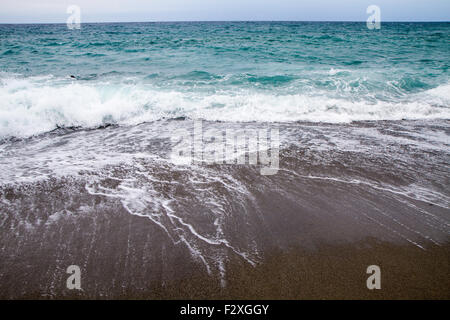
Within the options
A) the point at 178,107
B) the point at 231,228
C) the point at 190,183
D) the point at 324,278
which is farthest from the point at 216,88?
the point at 324,278

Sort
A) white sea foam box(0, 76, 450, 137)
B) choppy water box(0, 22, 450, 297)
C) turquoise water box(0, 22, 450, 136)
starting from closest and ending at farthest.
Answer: choppy water box(0, 22, 450, 297) → white sea foam box(0, 76, 450, 137) → turquoise water box(0, 22, 450, 136)

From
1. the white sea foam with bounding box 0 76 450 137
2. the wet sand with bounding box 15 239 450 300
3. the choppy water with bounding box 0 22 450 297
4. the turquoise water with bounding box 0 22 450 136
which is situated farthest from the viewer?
the turquoise water with bounding box 0 22 450 136

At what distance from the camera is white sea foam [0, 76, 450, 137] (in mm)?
6152

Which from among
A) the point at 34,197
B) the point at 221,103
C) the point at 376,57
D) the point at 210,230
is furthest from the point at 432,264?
the point at 376,57

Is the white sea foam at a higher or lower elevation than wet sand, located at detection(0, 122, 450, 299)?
higher

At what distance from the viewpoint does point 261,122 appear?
624cm

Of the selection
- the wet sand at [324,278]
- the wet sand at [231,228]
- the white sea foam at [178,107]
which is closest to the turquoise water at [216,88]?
the white sea foam at [178,107]

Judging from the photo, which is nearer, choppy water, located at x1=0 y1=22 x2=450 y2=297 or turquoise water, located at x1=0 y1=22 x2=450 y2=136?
choppy water, located at x1=0 y1=22 x2=450 y2=297

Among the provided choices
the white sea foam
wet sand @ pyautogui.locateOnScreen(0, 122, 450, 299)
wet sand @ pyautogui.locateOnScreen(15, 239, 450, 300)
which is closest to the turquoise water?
the white sea foam

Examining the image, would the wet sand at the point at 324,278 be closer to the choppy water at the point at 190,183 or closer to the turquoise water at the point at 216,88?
the choppy water at the point at 190,183

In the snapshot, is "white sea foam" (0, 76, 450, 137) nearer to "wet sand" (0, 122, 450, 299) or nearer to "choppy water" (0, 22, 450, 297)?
"choppy water" (0, 22, 450, 297)

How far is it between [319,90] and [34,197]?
8703mm

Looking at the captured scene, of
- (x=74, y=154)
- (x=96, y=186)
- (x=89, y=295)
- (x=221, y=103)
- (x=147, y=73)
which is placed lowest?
(x=89, y=295)

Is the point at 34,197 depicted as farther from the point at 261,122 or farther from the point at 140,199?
the point at 261,122
